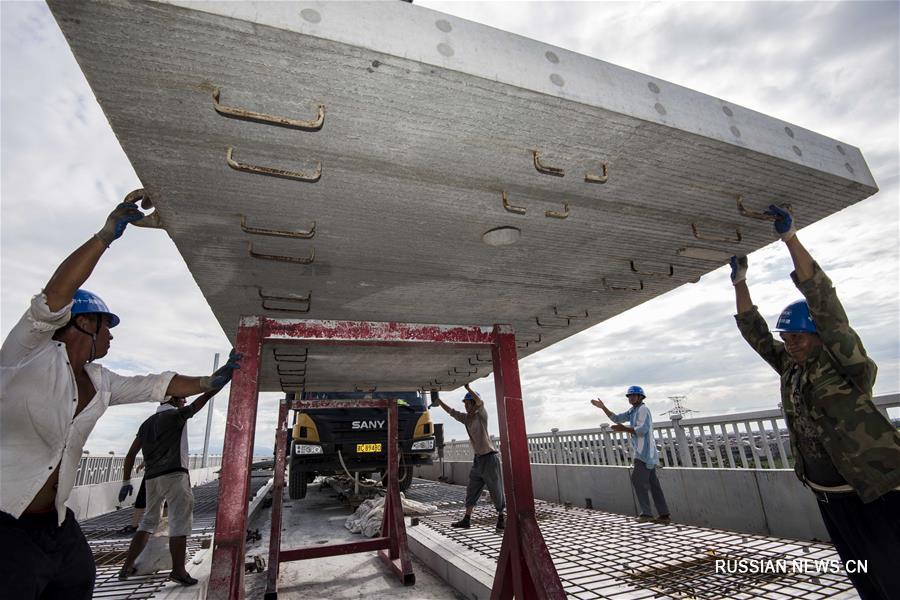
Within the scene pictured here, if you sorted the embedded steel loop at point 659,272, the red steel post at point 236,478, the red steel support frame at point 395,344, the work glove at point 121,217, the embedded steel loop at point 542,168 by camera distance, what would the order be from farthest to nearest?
the embedded steel loop at point 659,272 < the red steel support frame at point 395,344 < the red steel post at point 236,478 < the work glove at point 121,217 < the embedded steel loop at point 542,168

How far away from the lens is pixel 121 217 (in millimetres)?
2145

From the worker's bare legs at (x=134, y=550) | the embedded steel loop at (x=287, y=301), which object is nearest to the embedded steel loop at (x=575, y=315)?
the embedded steel loop at (x=287, y=301)

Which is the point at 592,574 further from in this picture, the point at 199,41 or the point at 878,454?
the point at 199,41

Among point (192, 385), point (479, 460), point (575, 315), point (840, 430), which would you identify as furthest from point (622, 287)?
point (479, 460)

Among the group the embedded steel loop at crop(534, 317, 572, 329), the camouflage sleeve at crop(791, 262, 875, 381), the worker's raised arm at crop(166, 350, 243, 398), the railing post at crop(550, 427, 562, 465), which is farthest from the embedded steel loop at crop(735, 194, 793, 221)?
the railing post at crop(550, 427, 562, 465)

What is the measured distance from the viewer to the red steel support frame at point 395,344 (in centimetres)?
260

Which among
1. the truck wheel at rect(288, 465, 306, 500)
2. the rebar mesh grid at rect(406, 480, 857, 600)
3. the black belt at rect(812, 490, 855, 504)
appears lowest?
the rebar mesh grid at rect(406, 480, 857, 600)

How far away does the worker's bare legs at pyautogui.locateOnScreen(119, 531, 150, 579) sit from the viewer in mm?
4152

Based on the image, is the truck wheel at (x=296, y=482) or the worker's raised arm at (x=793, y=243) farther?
the truck wheel at (x=296, y=482)

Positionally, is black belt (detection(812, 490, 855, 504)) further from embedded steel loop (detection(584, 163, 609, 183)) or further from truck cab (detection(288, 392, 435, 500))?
truck cab (detection(288, 392, 435, 500))

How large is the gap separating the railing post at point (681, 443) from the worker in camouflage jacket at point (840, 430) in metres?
3.81

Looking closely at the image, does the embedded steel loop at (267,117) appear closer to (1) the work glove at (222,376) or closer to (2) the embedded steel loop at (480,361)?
(1) the work glove at (222,376)

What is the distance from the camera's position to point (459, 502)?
8688mm

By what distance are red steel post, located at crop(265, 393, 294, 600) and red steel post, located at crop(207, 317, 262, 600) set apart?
152 cm
